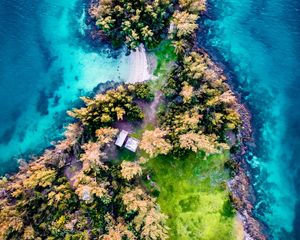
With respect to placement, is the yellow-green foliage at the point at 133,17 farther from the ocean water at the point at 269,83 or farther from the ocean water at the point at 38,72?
the ocean water at the point at 269,83

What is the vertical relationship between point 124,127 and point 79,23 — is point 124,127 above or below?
below

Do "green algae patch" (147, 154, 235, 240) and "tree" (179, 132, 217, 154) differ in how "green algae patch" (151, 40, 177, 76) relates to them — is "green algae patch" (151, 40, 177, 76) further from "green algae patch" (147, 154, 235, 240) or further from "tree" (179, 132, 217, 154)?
"green algae patch" (147, 154, 235, 240)

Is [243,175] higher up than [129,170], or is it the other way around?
[129,170]

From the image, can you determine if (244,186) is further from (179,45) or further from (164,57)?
(179,45)

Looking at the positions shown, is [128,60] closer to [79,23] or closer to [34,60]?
[79,23]

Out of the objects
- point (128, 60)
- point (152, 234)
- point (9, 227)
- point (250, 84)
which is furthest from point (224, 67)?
point (9, 227)

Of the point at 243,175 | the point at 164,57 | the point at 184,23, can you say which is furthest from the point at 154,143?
the point at 184,23

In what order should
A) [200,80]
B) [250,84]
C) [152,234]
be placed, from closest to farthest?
[152,234], [200,80], [250,84]

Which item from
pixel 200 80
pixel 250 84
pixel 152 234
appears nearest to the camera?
pixel 152 234

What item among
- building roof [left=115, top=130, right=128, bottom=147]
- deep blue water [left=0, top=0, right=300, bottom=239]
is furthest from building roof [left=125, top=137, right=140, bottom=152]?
deep blue water [left=0, top=0, right=300, bottom=239]
